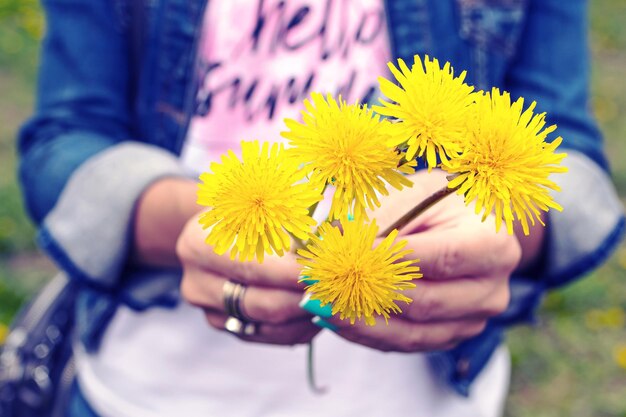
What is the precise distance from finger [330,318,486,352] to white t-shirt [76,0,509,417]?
238mm

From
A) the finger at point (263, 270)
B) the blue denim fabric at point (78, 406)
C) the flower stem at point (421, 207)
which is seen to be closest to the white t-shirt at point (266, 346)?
the blue denim fabric at point (78, 406)

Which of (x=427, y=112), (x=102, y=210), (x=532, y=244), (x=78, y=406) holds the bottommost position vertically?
(x=78, y=406)

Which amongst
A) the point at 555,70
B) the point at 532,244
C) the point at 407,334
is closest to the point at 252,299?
the point at 407,334

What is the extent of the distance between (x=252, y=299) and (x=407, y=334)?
14 centimetres

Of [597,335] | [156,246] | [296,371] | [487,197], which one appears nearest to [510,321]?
[296,371]

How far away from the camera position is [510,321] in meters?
1.06

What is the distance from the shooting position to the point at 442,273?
0.66 m

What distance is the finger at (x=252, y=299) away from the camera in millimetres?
663

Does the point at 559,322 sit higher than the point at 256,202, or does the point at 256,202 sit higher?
the point at 256,202

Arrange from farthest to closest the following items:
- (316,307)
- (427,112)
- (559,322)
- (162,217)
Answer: (559,322) < (162,217) < (316,307) < (427,112)

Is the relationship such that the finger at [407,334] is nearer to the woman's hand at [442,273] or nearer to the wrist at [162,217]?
the woman's hand at [442,273]

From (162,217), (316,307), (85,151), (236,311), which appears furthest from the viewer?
(85,151)

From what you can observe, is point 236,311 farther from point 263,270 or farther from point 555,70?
point 555,70

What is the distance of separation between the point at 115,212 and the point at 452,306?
43cm
